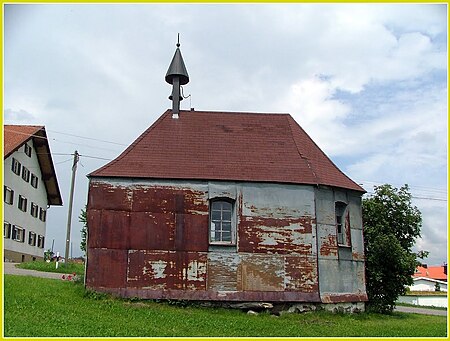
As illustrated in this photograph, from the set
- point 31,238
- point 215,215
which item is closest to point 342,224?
point 215,215

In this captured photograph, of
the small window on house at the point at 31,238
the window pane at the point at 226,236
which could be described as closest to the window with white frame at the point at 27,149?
the small window on house at the point at 31,238

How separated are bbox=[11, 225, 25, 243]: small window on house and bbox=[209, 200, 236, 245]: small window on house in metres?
18.6

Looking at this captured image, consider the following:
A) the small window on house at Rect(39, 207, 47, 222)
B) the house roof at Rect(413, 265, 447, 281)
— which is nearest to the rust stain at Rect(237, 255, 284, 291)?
the small window on house at Rect(39, 207, 47, 222)

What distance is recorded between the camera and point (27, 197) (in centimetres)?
3391

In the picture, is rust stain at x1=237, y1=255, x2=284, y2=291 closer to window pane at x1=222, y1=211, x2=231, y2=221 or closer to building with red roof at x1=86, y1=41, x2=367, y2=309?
building with red roof at x1=86, y1=41, x2=367, y2=309

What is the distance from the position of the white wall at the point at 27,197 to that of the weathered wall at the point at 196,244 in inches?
574

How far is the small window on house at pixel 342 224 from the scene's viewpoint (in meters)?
19.2

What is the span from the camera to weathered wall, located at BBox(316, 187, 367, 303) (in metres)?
17.9

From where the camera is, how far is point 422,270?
Answer: 78125 millimetres

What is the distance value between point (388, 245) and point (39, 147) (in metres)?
25.2

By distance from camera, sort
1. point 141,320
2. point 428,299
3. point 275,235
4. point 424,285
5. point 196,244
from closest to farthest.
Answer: point 141,320 → point 196,244 → point 275,235 → point 428,299 → point 424,285

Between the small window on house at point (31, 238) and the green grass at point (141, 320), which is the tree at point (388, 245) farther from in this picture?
the small window on house at point (31, 238)

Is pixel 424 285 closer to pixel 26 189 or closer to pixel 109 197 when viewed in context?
pixel 26 189

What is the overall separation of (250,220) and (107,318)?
6438 mm
